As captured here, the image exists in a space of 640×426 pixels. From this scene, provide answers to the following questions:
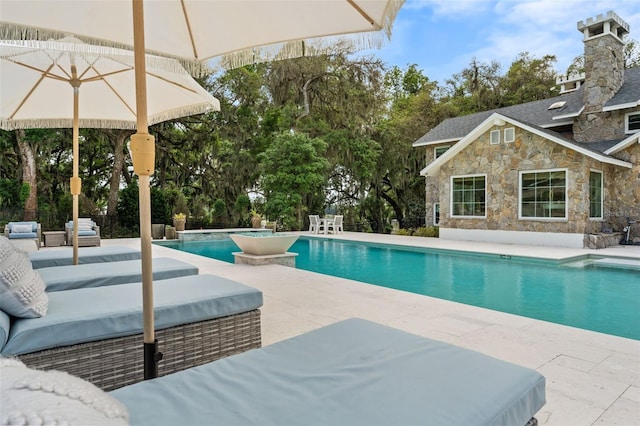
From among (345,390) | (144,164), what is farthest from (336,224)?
(345,390)

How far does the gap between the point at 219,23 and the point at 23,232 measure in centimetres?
984

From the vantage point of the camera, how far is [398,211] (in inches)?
786

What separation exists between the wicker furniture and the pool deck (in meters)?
7.78

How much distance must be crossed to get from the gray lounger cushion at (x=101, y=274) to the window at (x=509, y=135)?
10855 millimetres

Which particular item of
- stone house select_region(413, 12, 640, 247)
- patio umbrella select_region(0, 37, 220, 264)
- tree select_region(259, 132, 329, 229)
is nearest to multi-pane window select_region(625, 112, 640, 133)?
stone house select_region(413, 12, 640, 247)

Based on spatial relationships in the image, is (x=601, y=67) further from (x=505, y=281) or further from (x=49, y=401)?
Answer: (x=49, y=401)

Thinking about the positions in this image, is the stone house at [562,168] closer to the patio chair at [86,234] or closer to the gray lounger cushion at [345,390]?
the patio chair at [86,234]

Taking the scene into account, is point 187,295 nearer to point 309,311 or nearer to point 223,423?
point 223,423

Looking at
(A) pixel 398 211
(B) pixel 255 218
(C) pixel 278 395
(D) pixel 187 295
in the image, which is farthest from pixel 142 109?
(A) pixel 398 211

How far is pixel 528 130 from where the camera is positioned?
37.5 feet

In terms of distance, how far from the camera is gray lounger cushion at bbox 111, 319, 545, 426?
4.23ft

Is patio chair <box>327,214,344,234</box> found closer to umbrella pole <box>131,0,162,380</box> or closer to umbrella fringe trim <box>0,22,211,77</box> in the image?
umbrella fringe trim <box>0,22,211,77</box>

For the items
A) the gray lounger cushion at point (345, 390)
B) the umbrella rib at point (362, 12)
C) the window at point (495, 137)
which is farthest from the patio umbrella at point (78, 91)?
the window at point (495, 137)

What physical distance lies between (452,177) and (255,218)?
294 inches
